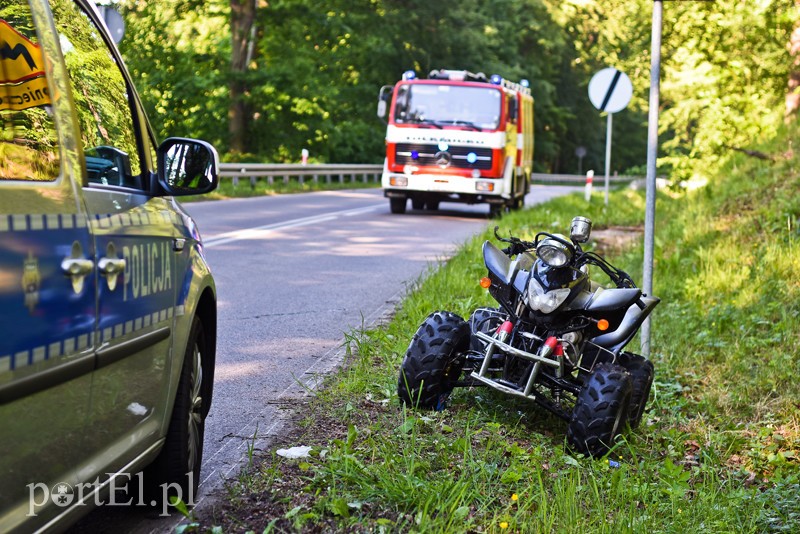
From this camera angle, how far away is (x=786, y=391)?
7148 mm

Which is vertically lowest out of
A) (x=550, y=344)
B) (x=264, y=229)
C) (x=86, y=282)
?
(x=264, y=229)

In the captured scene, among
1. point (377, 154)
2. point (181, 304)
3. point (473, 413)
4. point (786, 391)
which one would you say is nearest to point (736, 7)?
point (786, 391)

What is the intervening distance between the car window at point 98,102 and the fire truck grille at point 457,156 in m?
17.5

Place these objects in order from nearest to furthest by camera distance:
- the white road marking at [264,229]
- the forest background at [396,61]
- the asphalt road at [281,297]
→ the asphalt road at [281,297], the white road marking at [264,229], the forest background at [396,61]

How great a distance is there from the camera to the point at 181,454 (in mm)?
3828

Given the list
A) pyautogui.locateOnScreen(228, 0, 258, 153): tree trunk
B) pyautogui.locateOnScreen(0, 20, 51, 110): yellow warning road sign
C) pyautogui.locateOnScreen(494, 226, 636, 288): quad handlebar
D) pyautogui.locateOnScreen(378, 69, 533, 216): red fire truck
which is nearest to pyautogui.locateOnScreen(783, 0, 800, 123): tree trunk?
pyautogui.locateOnScreen(378, 69, 533, 216): red fire truck

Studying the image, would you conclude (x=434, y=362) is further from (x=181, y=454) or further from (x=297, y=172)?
(x=297, y=172)

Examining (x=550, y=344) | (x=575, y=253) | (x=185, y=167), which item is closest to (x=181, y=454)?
(x=185, y=167)

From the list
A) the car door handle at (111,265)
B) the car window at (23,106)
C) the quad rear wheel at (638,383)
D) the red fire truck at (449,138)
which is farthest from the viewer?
the red fire truck at (449,138)

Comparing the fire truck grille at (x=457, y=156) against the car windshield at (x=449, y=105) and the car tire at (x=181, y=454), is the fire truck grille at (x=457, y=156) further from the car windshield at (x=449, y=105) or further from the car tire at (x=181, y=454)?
the car tire at (x=181, y=454)

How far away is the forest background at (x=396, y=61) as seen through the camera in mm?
21625

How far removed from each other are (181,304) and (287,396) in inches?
81.4

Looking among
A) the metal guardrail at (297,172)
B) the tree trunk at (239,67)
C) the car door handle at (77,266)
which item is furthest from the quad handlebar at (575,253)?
the tree trunk at (239,67)

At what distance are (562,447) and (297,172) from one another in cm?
2665
